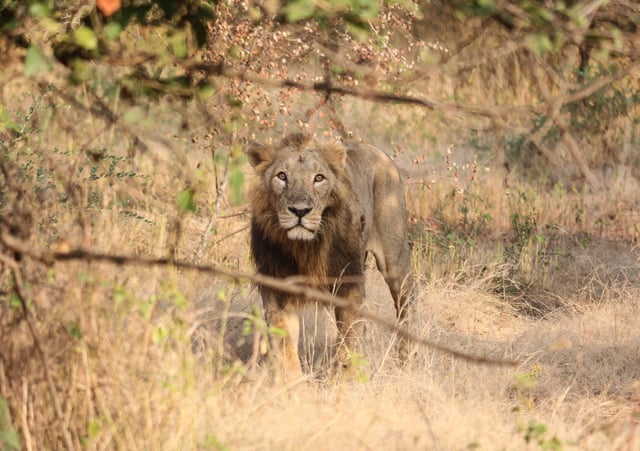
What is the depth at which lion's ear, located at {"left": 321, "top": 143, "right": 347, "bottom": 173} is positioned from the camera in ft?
19.6

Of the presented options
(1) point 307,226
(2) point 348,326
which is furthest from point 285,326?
(1) point 307,226

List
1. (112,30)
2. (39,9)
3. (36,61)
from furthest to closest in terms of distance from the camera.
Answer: (112,30) → (39,9) → (36,61)

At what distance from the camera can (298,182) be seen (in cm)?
574

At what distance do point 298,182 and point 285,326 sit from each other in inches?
31.3

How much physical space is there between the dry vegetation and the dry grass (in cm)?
1

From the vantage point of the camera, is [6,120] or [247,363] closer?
[6,120]

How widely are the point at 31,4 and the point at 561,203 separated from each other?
794cm

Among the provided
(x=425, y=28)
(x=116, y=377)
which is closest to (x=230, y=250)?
(x=116, y=377)

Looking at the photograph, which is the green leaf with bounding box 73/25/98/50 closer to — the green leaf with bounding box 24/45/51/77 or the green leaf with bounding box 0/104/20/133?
the green leaf with bounding box 24/45/51/77

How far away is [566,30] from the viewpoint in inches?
101

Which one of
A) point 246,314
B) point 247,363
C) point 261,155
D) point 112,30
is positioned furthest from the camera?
point 261,155

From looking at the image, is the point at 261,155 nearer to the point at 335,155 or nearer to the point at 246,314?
the point at 335,155

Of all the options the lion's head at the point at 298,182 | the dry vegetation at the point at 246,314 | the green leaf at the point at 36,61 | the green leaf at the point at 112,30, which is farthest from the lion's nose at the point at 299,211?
the green leaf at the point at 36,61

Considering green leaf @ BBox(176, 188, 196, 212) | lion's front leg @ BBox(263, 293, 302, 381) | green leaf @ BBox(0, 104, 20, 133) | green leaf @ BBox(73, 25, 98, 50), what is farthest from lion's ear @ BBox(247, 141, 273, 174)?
green leaf @ BBox(176, 188, 196, 212)
